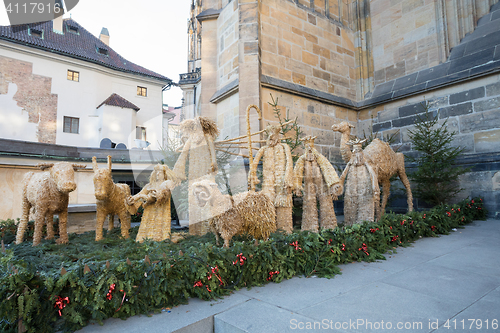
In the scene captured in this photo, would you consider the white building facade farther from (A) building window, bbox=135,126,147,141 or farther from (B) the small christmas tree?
(B) the small christmas tree

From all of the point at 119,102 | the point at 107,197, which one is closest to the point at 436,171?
the point at 107,197

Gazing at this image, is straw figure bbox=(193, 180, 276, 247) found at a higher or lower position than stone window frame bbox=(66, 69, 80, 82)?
lower

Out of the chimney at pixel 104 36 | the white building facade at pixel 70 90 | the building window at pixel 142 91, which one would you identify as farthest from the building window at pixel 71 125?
the chimney at pixel 104 36

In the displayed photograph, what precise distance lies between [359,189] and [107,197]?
156 inches

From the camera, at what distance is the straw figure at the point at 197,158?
446 cm

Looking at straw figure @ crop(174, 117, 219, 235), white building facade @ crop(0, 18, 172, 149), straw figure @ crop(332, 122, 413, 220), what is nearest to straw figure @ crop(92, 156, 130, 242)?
straw figure @ crop(174, 117, 219, 235)

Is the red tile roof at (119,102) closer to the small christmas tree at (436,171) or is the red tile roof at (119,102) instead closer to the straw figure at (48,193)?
the straw figure at (48,193)

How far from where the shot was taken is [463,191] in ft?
25.2

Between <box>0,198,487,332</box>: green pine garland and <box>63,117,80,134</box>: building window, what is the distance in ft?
61.0

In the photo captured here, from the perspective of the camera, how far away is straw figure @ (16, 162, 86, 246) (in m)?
3.63

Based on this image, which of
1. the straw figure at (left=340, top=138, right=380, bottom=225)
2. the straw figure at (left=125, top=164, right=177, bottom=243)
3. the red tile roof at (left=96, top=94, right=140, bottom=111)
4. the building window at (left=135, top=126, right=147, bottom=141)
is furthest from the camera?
the building window at (left=135, top=126, right=147, bottom=141)

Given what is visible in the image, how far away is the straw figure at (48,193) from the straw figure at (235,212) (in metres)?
1.72

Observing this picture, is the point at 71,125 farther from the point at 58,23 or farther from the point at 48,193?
the point at 48,193

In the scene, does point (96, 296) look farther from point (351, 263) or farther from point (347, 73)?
point (347, 73)
